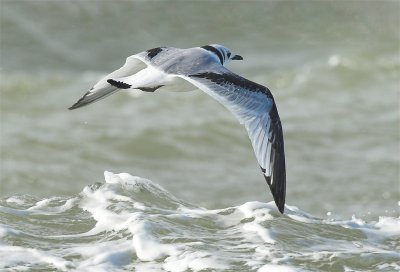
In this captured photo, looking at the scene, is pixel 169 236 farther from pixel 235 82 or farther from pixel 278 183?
pixel 235 82

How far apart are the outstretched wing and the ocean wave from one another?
444mm

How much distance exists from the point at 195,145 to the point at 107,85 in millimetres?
6550

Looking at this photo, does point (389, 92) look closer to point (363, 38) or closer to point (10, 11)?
point (363, 38)

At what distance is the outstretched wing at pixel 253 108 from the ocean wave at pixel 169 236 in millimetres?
444

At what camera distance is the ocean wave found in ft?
20.4

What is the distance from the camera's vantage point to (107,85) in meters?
8.04

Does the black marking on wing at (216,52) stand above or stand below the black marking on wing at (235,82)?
above

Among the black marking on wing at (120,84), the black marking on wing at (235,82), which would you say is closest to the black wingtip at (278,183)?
the black marking on wing at (235,82)

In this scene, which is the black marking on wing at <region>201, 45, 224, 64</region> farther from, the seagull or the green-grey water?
the green-grey water

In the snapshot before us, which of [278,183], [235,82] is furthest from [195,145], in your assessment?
[278,183]

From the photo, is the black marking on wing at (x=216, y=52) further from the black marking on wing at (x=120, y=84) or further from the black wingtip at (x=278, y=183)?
the black wingtip at (x=278, y=183)

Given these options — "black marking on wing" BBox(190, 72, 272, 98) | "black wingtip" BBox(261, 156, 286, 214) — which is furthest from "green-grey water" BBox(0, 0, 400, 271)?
"black marking on wing" BBox(190, 72, 272, 98)

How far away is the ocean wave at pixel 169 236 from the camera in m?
6.22

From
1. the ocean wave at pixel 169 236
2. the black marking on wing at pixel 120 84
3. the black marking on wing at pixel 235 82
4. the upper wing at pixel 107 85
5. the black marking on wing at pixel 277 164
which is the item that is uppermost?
the upper wing at pixel 107 85
